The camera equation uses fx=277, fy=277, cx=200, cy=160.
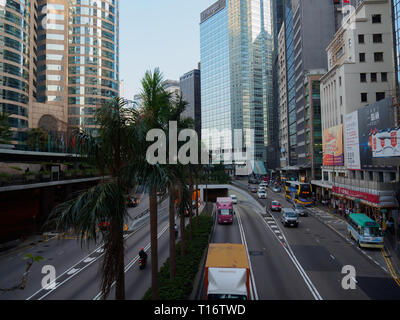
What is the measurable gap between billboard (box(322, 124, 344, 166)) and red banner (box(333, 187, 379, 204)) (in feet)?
18.4

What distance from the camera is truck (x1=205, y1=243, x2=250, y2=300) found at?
40.7 feet

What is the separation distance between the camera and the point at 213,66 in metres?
149

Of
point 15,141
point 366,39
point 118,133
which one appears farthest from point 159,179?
point 366,39

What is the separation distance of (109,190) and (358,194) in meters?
37.1

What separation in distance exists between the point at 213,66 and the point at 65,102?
8850cm

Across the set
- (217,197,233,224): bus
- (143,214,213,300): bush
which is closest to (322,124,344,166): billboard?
(217,197,233,224): bus

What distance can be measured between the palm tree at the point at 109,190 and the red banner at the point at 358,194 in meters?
31.4

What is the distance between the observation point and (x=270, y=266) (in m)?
20.7

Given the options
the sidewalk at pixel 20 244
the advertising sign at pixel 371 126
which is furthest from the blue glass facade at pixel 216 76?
the sidewalk at pixel 20 244

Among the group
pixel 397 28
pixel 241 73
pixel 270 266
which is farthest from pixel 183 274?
pixel 241 73

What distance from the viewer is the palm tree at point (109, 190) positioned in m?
7.46

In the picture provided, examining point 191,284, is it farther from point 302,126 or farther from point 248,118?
point 248,118

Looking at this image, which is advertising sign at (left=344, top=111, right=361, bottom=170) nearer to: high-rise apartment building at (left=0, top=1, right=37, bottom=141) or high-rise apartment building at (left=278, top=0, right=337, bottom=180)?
Answer: high-rise apartment building at (left=278, top=0, right=337, bottom=180)

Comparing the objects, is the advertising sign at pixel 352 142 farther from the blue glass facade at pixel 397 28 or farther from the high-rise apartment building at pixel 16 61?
the high-rise apartment building at pixel 16 61
